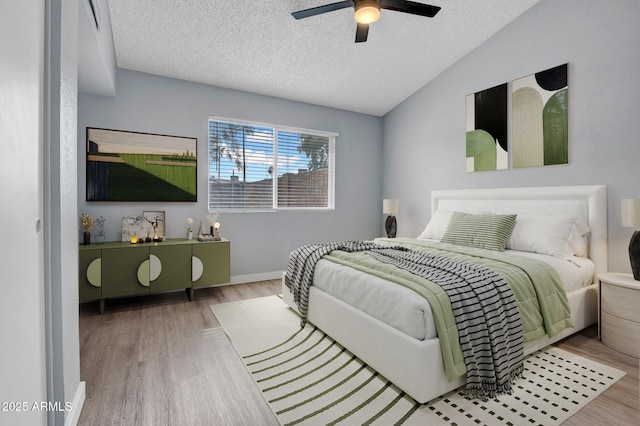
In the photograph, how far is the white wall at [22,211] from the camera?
35.0 inches

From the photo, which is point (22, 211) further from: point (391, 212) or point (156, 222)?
point (391, 212)

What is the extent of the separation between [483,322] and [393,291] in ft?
1.70

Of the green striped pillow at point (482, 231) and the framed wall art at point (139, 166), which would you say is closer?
the green striped pillow at point (482, 231)

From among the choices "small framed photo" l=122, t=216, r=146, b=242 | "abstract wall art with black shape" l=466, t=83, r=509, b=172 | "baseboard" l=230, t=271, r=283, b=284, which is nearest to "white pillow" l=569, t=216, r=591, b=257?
"abstract wall art with black shape" l=466, t=83, r=509, b=172

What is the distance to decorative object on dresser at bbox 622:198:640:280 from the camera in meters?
2.30

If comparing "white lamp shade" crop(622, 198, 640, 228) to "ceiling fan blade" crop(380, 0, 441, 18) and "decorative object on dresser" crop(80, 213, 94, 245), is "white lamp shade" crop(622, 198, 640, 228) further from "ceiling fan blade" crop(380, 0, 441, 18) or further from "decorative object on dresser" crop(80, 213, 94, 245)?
"decorative object on dresser" crop(80, 213, 94, 245)

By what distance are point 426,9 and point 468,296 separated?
2118 mm

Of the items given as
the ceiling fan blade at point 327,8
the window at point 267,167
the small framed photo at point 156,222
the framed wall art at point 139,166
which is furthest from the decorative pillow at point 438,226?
the small framed photo at point 156,222

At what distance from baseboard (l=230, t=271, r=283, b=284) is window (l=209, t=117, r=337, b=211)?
35.1 inches

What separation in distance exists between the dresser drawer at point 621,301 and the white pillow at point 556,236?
1.37 ft

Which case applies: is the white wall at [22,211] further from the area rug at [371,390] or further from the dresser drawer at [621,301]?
the dresser drawer at [621,301]

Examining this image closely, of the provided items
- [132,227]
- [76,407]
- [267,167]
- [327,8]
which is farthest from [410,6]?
[132,227]

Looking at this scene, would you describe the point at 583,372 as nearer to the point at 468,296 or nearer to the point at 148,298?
the point at 468,296

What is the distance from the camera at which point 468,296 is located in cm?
179
